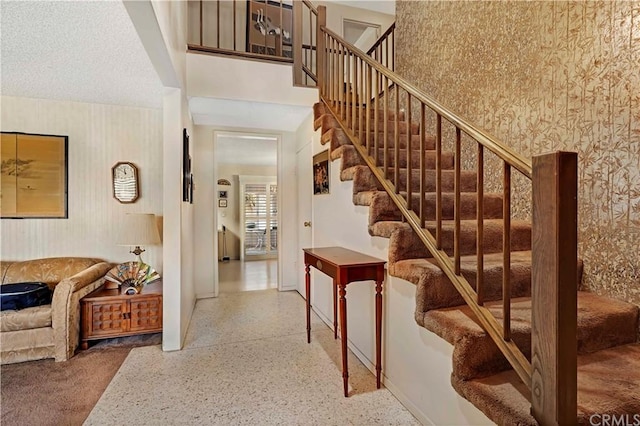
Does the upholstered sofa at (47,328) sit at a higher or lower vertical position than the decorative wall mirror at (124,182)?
lower

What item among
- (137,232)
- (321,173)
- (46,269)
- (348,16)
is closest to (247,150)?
(348,16)

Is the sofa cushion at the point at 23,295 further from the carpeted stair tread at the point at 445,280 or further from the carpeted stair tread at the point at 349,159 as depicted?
the carpeted stair tread at the point at 445,280

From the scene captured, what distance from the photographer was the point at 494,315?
1521mm

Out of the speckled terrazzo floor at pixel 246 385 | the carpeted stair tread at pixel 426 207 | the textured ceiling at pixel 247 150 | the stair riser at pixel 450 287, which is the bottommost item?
the speckled terrazzo floor at pixel 246 385

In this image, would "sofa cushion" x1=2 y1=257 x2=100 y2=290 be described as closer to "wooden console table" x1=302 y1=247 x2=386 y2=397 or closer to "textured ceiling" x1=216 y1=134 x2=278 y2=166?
"textured ceiling" x1=216 y1=134 x2=278 y2=166

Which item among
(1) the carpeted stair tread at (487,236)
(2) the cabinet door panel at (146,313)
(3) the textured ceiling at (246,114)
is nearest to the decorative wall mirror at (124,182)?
(3) the textured ceiling at (246,114)

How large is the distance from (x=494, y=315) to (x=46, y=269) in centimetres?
371

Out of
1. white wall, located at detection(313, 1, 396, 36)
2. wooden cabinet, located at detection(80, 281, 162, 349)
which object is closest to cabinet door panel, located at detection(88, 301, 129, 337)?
wooden cabinet, located at detection(80, 281, 162, 349)

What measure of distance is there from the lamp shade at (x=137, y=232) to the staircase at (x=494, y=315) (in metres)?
1.91

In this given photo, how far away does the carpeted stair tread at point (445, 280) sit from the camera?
1669 mm

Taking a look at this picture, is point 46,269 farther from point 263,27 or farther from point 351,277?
point 263,27

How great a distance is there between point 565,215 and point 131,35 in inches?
100

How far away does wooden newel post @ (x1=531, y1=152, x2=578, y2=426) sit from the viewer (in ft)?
3.22

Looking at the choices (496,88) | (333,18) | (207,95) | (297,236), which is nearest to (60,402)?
(207,95)
